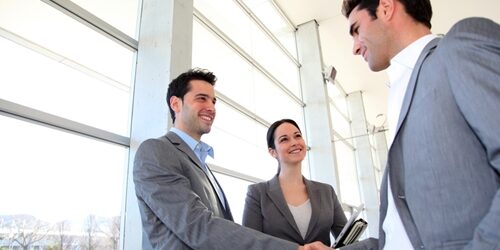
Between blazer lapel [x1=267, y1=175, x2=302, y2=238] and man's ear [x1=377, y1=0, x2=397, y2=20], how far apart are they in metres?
1.17

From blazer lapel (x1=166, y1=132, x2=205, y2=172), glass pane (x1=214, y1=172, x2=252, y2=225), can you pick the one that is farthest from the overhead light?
blazer lapel (x1=166, y1=132, x2=205, y2=172)

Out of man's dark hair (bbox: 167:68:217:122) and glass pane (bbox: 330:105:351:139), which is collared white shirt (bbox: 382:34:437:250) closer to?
man's dark hair (bbox: 167:68:217:122)

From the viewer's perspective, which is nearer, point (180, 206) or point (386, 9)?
point (386, 9)

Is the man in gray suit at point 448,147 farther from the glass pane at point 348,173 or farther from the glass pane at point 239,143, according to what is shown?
the glass pane at point 348,173

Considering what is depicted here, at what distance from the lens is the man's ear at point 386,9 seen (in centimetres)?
99

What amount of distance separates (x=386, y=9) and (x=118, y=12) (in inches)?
93.9

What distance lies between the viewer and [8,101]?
1.77m

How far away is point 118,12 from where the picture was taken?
109 inches

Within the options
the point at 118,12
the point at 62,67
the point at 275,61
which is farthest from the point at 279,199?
the point at 275,61

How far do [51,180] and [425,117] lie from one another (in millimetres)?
1997

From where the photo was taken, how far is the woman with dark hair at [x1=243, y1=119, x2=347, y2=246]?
1.81m

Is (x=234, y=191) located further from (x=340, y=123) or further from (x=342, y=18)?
(x=340, y=123)

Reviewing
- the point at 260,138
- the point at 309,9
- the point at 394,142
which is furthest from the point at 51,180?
the point at 309,9

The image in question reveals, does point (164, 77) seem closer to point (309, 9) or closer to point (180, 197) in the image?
point (180, 197)
